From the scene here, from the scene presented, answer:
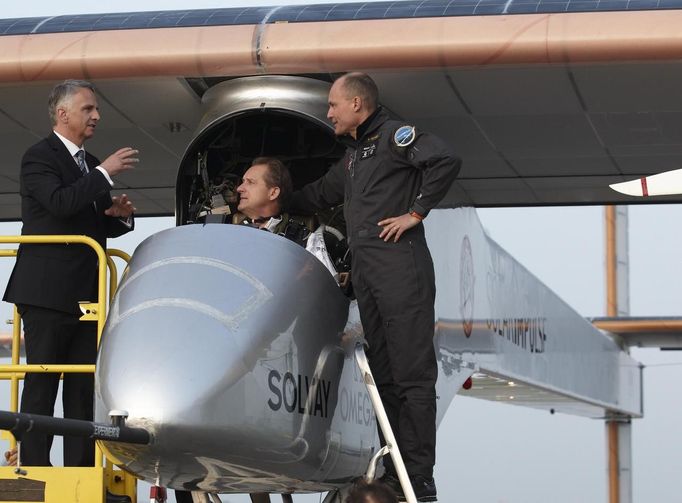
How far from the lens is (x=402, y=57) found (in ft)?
22.0

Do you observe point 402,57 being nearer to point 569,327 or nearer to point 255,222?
point 255,222

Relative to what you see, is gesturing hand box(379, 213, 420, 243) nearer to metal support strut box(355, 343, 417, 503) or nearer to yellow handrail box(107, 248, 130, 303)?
metal support strut box(355, 343, 417, 503)

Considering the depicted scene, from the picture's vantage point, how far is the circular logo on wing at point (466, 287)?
31.4 ft

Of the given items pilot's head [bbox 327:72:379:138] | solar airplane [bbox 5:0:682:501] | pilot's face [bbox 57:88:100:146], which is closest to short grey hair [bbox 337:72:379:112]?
pilot's head [bbox 327:72:379:138]

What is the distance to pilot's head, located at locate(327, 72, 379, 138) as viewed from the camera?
610 centimetres

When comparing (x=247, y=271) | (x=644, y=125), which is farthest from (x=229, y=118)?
(x=644, y=125)

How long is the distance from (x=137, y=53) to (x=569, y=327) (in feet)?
45.1

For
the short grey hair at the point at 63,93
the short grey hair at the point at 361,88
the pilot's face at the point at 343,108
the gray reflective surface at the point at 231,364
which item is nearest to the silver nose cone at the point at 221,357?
the gray reflective surface at the point at 231,364

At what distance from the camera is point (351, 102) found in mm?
6102

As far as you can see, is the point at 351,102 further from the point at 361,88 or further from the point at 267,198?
the point at 267,198

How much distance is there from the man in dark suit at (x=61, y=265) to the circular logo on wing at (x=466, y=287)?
3695mm

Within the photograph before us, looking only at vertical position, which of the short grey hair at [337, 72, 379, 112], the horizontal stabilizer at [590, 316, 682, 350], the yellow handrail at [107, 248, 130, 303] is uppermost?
the horizontal stabilizer at [590, 316, 682, 350]

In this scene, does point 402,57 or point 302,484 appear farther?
point 402,57

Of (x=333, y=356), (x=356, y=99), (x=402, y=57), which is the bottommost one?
(x=333, y=356)
